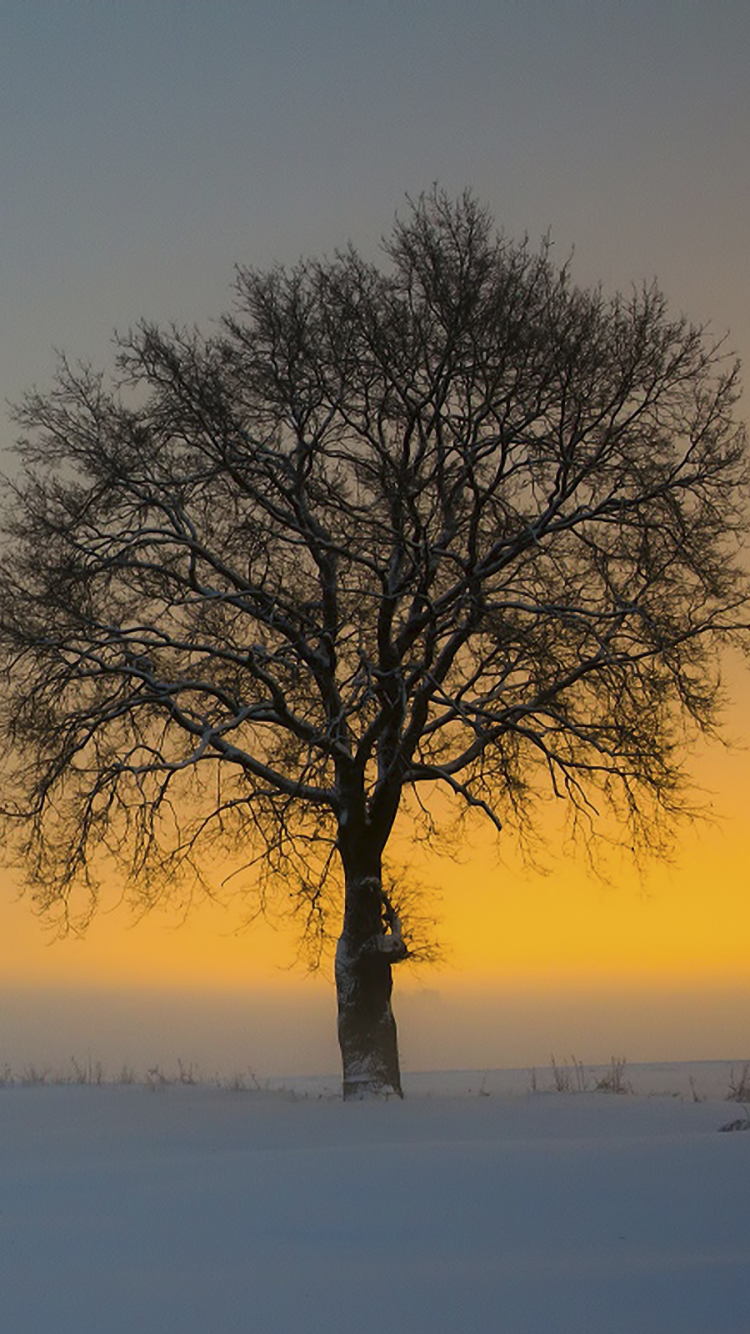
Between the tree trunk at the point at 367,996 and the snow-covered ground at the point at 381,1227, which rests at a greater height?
the tree trunk at the point at 367,996

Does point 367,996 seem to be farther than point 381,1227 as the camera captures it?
Yes

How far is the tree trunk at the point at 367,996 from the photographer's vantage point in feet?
63.0

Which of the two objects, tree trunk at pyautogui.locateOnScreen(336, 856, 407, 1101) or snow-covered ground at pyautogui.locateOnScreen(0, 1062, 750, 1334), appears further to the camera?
tree trunk at pyautogui.locateOnScreen(336, 856, 407, 1101)

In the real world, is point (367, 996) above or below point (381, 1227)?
above

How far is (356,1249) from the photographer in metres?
8.55

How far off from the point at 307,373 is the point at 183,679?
408 centimetres

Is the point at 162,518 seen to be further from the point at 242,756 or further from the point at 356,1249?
the point at 356,1249

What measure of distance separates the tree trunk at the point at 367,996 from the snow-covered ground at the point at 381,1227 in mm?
3941

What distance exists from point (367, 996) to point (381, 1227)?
10.2 metres

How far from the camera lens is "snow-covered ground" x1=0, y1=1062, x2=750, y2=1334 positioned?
723cm

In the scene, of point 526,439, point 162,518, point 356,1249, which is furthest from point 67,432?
point 356,1249

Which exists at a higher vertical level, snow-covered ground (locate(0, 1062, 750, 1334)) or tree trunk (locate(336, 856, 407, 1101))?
tree trunk (locate(336, 856, 407, 1101))

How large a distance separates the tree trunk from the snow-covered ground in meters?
3.94

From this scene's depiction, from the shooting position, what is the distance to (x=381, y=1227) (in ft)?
30.0
